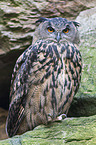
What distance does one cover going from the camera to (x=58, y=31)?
237 centimetres

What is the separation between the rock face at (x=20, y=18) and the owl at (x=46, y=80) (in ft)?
3.43

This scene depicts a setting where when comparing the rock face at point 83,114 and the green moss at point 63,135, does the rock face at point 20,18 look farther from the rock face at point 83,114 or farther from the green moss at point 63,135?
the green moss at point 63,135

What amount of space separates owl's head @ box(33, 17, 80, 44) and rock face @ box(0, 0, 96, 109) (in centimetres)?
97

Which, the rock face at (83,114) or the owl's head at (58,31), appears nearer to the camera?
the rock face at (83,114)

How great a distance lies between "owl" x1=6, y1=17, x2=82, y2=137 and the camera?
2143 millimetres

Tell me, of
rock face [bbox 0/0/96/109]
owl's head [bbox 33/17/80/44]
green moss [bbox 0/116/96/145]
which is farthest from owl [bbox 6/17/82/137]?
rock face [bbox 0/0/96/109]

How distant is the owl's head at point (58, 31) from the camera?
2354 millimetres

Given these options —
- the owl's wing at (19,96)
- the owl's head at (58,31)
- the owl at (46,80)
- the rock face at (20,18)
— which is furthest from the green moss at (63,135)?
the rock face at (20,18)

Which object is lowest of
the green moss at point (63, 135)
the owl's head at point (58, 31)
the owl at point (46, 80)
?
the green moss at point (63, 135)

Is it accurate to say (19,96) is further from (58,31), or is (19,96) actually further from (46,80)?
(58,31)

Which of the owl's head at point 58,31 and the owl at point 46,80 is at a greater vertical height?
the owl's head at point 58,31

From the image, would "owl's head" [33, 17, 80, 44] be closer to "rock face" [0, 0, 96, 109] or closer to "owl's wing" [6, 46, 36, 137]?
"owl's wing" [6, 46, 36, 137]

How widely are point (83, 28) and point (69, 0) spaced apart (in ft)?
1.88

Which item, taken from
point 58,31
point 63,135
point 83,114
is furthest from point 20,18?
point 63,135
